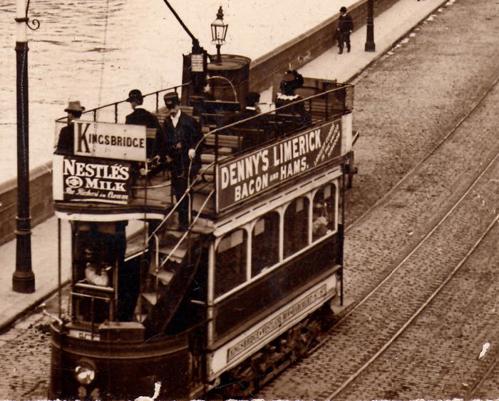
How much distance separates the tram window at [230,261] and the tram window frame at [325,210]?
2192 mm

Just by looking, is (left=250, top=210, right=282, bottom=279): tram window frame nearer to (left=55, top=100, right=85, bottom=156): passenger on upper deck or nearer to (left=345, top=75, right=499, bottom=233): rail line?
(left=55, top=100, right=85, bottom=156): passenger on upper deck

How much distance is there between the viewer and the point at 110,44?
170 ft

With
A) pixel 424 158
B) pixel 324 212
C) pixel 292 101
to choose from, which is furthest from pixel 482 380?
pixel 424 158

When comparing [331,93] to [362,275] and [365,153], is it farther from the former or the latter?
[365,153]

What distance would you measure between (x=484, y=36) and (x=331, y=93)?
25.2 m

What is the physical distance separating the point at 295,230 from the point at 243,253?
1.61 meters

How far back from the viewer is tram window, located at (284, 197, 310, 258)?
18844 millimetres

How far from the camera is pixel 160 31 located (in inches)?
2169

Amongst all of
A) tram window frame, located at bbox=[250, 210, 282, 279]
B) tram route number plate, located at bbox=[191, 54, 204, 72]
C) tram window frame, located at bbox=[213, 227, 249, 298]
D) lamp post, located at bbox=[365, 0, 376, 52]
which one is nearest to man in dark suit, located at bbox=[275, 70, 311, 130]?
tram window frame, located at bbox=[250, 210, 282, 279]

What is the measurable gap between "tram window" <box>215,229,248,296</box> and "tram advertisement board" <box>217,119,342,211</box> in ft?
1.66

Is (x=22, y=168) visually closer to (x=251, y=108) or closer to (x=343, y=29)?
(x=251, y=108)

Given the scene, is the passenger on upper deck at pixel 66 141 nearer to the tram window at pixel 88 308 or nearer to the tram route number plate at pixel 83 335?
the tram window at pixel 88 308

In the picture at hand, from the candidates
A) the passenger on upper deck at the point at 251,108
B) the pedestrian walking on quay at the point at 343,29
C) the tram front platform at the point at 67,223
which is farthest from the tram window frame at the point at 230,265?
the pedestrian walking on quay at the point at 343,29

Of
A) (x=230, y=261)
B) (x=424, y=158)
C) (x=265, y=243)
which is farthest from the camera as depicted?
(x=424, y=158)
